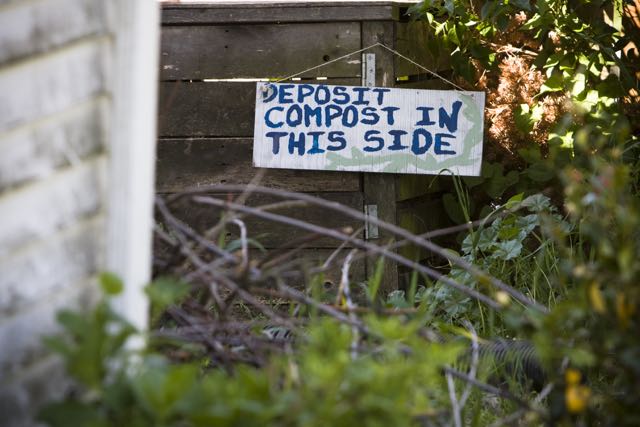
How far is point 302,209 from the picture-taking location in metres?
4.36

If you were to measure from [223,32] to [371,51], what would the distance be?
0.67 m

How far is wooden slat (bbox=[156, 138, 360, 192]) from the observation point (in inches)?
171

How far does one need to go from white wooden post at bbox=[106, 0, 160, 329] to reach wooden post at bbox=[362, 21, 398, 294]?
272cm

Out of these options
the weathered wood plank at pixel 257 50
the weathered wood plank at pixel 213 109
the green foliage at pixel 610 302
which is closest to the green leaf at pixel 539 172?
the weathered wood plank at pixel 257 50

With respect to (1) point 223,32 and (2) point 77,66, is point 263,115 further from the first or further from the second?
(2) point 77,66

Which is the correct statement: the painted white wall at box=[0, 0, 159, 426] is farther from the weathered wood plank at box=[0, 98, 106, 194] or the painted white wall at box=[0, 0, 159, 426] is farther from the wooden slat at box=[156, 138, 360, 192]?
the wooden slat at box=[156, 138, 360, 192]

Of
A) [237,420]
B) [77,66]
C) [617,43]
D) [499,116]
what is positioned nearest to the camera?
[237,420]

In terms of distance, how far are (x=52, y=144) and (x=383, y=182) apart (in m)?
2.92

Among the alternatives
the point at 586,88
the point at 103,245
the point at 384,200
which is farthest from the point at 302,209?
the point at 103,245

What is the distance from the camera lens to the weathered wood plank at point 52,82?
4.62ft

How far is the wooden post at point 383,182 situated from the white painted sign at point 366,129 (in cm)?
7

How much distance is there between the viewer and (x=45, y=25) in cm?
145

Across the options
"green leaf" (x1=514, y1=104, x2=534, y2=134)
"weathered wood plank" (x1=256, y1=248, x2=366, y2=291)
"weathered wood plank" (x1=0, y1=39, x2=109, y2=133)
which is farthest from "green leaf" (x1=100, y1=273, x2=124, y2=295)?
"green leaf" (x1=514, y1=104, x2=534, y2=134)

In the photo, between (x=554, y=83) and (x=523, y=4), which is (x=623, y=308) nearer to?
(x=523, y=4)
